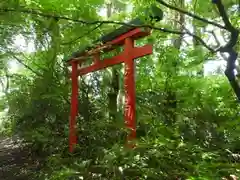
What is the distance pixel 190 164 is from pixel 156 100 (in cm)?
329

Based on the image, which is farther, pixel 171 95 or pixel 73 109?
pixel 73 109

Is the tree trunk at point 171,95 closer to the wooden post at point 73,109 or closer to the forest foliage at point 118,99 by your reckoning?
the forest foliage at point 118,99

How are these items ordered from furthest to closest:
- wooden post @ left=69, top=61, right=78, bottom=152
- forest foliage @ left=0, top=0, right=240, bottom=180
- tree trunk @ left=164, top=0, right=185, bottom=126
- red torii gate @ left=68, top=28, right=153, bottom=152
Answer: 1. wooden post @ left=69, top=61, right=78, bottom=152
2. red torii gate @ left=68, top=28, right=153, bottom=152
3. tree trunk @ left=164, top=0, right=185, bottom=126
4. forest foliage @ left=0, top=0, right=240, bottom=180

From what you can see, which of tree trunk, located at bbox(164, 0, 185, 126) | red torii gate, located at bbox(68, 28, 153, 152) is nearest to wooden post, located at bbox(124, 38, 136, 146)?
red torii gate, located at bbox(68, 28, 153, 152)

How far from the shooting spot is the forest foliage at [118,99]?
2.70 metres

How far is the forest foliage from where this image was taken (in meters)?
2.70

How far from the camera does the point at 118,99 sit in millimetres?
6297

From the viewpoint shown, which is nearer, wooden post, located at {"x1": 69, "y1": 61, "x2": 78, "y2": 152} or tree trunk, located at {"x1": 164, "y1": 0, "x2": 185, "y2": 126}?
tree trunk, located at {"x1": 164, "y1": 0, "x2": 185, "y2": 126}

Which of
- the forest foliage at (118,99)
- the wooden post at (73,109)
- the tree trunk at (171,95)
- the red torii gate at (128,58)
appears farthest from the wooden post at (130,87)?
the wooden post at (73,109)

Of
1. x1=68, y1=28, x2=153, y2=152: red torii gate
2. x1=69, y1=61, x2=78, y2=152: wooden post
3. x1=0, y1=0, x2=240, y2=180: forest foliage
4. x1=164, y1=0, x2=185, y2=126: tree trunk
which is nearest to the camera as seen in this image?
x1=0, y1=0, x2=240, y2=180: forest foliage

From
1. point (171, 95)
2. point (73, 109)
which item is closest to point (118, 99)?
point (171, 95)

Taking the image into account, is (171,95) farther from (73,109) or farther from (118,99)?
(73,109)

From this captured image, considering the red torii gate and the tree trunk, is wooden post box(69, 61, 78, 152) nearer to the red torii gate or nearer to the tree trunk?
the red torii gate

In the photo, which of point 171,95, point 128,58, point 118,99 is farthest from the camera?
point 118,99
